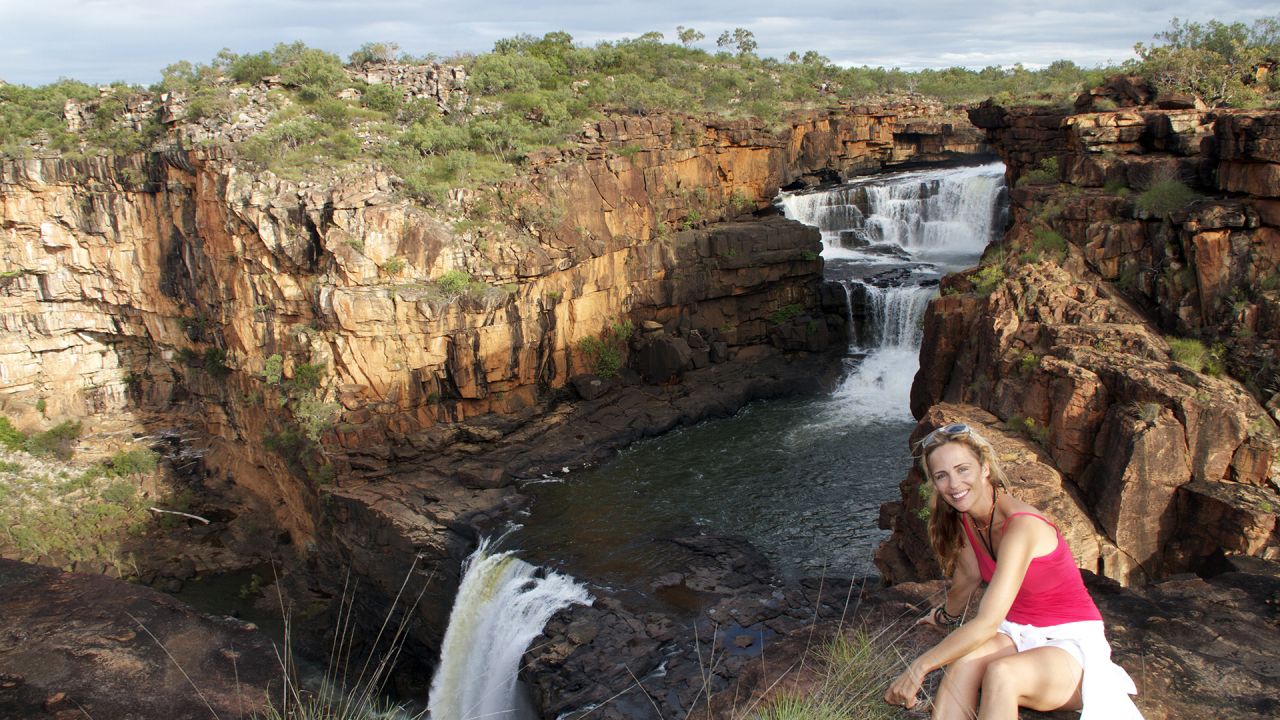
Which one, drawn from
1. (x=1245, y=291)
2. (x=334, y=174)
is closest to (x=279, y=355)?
(x=334, y=174)

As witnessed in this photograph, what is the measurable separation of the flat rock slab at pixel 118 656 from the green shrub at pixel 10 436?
22.7 m

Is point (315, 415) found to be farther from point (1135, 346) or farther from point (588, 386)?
point (1135, 346)

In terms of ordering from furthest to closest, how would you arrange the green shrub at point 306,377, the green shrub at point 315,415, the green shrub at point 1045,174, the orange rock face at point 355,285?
1. the orange rock face at point 355,285
2. the green shrub at point 306,377
3. the green shrub at point 315,415
4. the green shrub at point 1045,174

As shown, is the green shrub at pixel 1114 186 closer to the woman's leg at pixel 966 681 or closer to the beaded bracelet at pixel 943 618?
the beaded bracelet at pixel 943 618

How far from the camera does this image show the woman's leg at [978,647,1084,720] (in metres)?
3.95

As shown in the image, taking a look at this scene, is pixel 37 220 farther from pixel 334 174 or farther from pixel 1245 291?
pixel 1245 291

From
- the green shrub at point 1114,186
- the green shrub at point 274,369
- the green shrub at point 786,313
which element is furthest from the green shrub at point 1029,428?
the green shrub at point 274,369

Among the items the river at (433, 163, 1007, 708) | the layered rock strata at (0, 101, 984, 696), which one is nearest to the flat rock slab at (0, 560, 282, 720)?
the river at (433, 163, 1007, 708)

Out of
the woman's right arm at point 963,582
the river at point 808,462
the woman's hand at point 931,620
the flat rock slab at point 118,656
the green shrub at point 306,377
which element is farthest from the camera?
the green shrub at point 306,377

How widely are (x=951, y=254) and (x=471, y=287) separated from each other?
16.0 meters

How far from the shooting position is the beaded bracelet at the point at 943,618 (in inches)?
202

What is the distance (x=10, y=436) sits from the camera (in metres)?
24.0

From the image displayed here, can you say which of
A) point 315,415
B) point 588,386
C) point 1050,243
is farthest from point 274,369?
point 1050,243

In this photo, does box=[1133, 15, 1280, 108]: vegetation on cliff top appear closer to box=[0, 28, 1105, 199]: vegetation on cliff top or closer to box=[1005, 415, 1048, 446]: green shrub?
box=[0, 28, 1105, 199]: vegetation on cliff top
